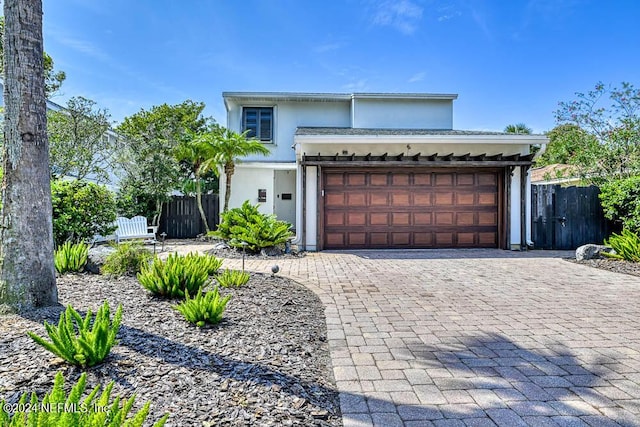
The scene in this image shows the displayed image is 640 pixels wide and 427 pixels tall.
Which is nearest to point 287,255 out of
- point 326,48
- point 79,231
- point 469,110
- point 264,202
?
point 79,231

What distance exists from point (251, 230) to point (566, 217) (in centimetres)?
939

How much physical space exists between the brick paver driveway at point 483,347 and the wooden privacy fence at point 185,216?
868 centimetres

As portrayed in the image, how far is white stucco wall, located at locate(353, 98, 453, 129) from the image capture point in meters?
15.1

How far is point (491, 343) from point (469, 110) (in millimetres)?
16227

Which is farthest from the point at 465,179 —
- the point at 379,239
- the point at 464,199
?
the point at 379,239

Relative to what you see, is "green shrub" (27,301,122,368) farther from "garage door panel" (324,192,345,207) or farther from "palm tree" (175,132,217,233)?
"palm tree" (175,132,217,233)

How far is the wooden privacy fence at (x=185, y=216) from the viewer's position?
554 inches

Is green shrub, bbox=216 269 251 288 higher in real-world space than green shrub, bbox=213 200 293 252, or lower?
→ lower

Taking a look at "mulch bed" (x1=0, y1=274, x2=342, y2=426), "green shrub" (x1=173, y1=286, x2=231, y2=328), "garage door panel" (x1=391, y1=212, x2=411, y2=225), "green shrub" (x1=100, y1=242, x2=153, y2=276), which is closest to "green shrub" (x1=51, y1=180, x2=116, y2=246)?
"green shrub" (x1=100, y1=242, x2=153, y2=276)

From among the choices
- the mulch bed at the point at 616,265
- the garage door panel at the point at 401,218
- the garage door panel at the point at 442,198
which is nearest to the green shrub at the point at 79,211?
the garage door panel at the point at 401,218

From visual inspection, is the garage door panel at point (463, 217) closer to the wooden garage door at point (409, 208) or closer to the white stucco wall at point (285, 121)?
the wooden garage door at point (409, 208)

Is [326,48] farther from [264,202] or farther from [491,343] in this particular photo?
[491,343]

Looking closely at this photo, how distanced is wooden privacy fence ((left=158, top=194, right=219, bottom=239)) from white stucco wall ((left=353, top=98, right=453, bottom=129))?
7360mm

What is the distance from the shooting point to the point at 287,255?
9.38 meters
